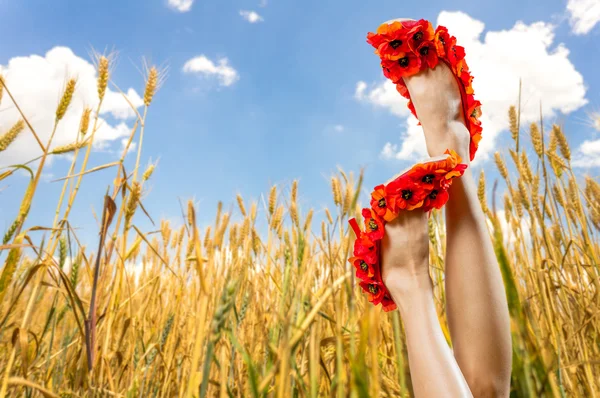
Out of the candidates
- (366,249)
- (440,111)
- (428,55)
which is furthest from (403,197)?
(428,55)

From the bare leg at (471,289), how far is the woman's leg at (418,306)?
0.08m

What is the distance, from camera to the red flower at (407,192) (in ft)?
2.67

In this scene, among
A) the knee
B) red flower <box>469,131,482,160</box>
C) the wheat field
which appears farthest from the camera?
red flower <box>469,131,482,160</box>

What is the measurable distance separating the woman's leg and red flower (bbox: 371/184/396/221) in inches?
0.9

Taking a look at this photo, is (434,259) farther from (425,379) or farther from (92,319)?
(92,319)

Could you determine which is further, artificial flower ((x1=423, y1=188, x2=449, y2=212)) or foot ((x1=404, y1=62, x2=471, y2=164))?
foot ((x1=404, y1=62, x2=471, y2=164))

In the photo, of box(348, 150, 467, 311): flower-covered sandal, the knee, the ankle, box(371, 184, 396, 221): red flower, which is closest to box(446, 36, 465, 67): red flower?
box(348, 150, 467, 311): flower-covered sandal

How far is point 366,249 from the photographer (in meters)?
0.88

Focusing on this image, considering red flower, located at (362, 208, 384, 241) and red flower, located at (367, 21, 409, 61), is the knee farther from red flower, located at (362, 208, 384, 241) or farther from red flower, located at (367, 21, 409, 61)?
red flower, located at (367, 21, 409, 61)

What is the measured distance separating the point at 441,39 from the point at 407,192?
1.26 feet

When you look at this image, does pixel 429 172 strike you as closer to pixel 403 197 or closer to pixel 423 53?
pixel 403 197

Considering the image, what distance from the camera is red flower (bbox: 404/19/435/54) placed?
953mm

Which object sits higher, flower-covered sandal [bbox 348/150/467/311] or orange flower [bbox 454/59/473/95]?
orange flower [bbox 454/59/473/95]

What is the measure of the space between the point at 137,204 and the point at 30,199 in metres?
0.21
